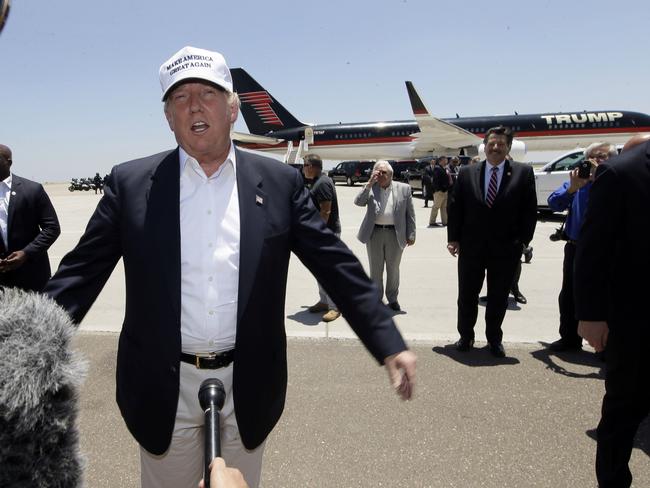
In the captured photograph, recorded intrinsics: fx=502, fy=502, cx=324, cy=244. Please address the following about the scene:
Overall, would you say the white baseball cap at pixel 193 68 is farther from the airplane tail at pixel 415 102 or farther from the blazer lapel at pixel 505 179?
the airplane tail at pixel 415 102

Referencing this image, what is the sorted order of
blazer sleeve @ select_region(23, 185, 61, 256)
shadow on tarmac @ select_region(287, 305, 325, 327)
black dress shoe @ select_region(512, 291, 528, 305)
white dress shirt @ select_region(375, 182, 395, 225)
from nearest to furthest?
blazer sleeve @ select_region(23, 185, 61, 256)
shadow on tarmac @ select_region(287, 305, 325, 327)
white dress shirt @ select_region(375, 182, 395, 225)
black dress shoe @ select_region(512, 291, 528, 305)

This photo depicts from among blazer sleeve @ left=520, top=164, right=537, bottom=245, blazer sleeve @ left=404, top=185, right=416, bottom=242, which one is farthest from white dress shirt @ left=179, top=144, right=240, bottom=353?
blazer sleeve @ left=404, top=185, right=416, bottom=242

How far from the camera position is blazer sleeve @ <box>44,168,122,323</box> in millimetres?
1769

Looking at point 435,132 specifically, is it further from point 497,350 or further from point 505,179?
point 497,350

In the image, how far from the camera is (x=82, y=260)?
5.98 feet

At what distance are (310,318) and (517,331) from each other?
7.89 feet

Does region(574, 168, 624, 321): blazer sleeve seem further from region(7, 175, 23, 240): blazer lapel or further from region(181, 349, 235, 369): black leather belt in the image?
region(7, 175, 23, 240): blazer lapel

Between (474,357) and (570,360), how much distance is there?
0.88m

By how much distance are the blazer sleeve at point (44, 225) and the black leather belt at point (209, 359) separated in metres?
3.28

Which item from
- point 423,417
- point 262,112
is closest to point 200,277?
point 423,417

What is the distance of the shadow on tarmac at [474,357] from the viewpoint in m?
4.70

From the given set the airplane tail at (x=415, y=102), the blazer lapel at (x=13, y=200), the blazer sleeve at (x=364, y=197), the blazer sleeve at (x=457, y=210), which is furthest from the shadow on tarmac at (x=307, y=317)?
the airplane tail at (x=415, y=102)

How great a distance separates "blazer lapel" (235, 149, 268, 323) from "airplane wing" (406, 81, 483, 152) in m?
31.0

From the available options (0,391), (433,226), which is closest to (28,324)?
(0,391)
